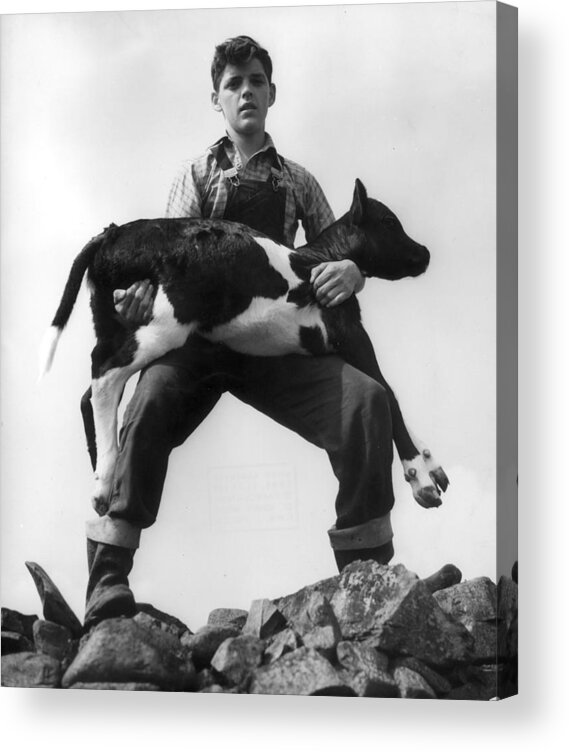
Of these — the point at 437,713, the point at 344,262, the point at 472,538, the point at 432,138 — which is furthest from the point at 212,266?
the point at 437,713

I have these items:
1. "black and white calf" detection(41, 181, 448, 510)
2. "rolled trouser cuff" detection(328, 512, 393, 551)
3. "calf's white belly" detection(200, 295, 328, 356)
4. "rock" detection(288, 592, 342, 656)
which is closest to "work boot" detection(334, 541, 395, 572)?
"rolled trouser cuff" detection(328, 512, 393, 551)

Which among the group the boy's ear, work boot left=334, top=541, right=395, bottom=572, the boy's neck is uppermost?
the boy's ear

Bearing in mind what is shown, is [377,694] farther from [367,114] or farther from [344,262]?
[367,114]

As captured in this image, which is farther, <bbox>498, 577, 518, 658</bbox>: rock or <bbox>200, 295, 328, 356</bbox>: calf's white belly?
<bbox>200, 295, 328, 356</bbox>: calf's white belly

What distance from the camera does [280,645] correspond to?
3.85 metres

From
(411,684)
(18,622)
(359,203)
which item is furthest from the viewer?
(18,622)

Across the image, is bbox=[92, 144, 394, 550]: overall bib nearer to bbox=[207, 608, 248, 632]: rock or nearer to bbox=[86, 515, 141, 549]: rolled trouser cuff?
bbox=[86, 515, 141, 549]: rolled trouser cuff

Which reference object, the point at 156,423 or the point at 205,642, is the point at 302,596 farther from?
the point at 156,423

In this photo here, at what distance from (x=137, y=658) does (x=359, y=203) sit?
1227mm

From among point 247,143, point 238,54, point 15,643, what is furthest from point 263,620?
point 238,54

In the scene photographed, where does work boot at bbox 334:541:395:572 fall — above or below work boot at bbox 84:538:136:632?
above

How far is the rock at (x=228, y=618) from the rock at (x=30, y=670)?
407 mm

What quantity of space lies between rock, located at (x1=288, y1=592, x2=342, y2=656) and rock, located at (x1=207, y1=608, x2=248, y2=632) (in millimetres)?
122

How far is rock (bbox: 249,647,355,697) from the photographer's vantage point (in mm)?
3830
